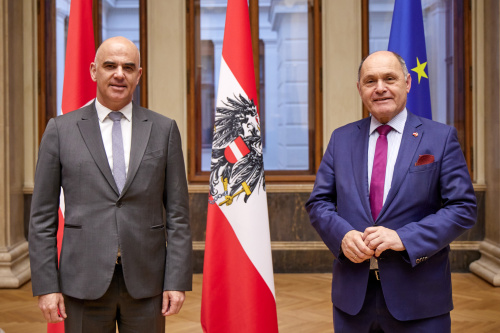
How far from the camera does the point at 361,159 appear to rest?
2.05 metres

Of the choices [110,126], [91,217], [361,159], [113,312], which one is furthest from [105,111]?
[361,159]

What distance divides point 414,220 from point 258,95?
4284 millimetres

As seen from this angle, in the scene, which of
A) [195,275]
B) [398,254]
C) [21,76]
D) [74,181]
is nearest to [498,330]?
[398,254]

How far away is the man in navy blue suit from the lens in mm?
1866

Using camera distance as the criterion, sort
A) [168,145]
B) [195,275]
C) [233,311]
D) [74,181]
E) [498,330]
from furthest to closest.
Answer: [195,275] → [498,330] → [233,311] → [168,145] → [74,181]

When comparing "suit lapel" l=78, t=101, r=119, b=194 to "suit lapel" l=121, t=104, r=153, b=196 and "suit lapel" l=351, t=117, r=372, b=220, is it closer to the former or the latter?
"suit lapel" l=121, t=104, r=153, b=196

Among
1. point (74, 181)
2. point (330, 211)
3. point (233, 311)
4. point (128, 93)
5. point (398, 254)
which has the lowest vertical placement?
point (233, 311)

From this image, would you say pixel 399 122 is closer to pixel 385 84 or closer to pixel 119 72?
pixel 385 84

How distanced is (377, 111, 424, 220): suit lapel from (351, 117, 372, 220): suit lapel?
0.27ft

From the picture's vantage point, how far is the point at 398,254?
1.91 m

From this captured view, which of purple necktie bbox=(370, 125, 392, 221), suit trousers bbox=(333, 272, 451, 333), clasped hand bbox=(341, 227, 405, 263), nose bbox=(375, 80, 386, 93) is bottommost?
suit trousers bbox=(333, 272, 451, 333)

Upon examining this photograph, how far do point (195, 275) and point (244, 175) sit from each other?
2.80 m

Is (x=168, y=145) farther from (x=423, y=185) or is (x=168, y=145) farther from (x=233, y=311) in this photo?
(x=233, y=311)

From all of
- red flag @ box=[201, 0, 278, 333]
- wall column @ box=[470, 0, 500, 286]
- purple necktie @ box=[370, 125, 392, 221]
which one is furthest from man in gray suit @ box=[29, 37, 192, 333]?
wall column @ box=[470, 0, 500, 286]
